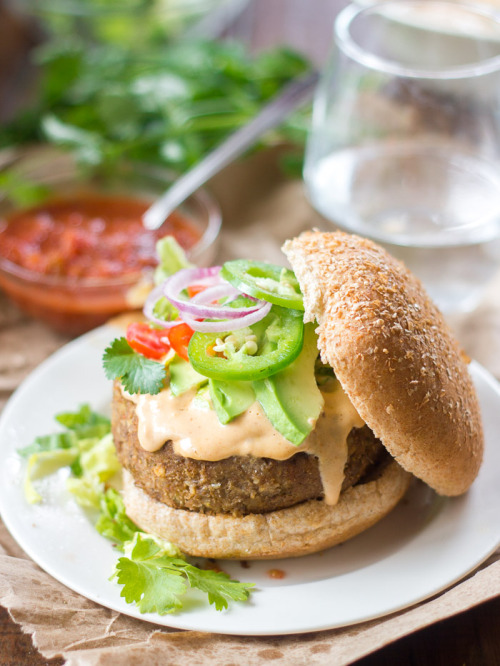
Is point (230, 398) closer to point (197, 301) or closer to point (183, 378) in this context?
point (183, 378)

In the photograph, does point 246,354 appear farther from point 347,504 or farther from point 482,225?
point 482,225

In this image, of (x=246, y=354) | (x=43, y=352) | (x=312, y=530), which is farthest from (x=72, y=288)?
(x=312, y=530)

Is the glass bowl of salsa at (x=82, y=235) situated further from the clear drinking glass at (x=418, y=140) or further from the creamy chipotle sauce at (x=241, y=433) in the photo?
the creamy chipotle sauce at (x=241, y=433)

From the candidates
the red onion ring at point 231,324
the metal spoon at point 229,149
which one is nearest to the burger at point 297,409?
the red onion ring at point 231,324

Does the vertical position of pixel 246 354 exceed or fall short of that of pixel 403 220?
it exceeds it

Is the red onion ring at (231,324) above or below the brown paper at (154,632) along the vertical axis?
above

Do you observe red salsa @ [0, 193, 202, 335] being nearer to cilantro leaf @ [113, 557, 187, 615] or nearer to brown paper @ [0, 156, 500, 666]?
brown paper @ [0, 156, 500, 666]
